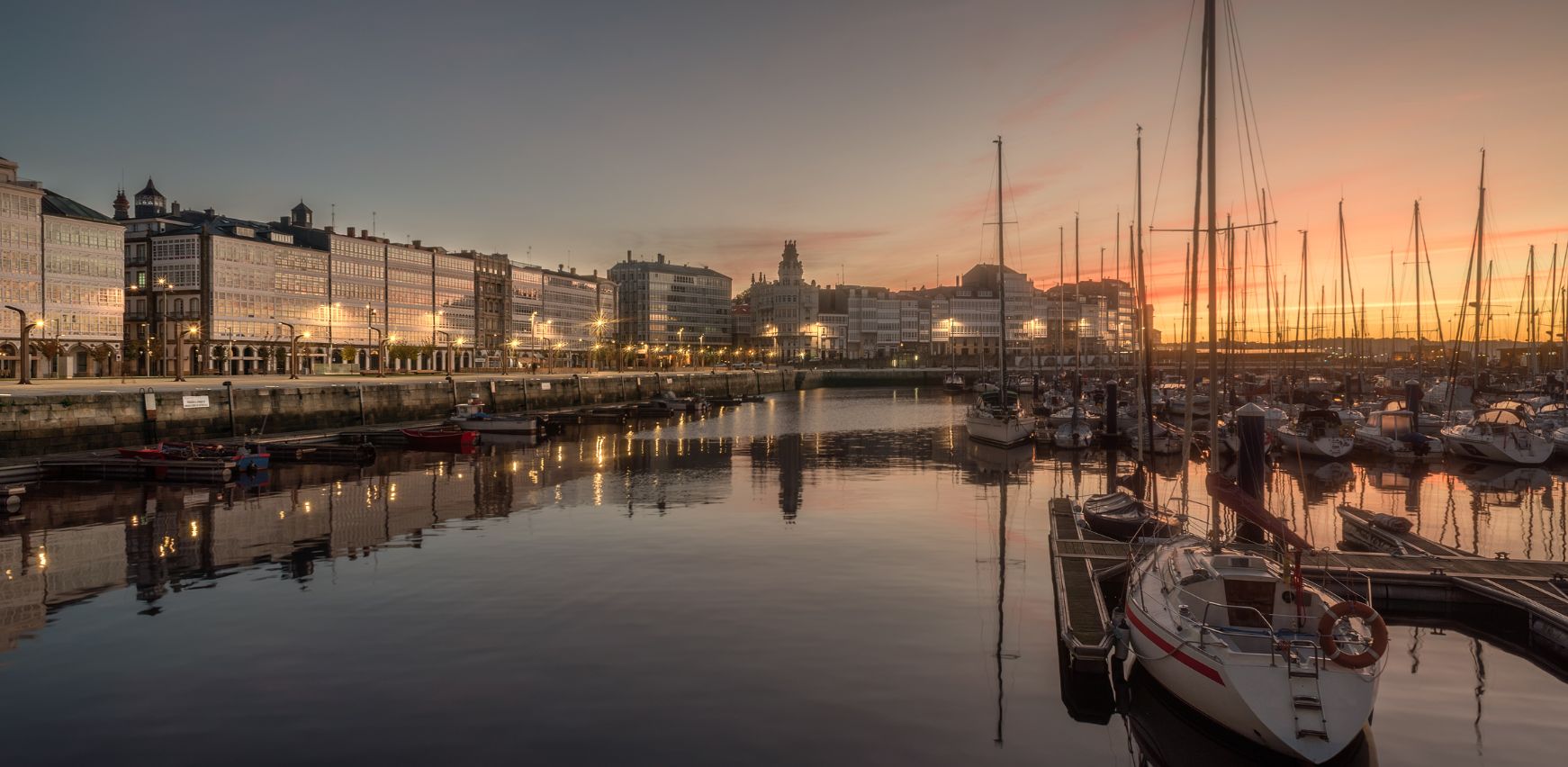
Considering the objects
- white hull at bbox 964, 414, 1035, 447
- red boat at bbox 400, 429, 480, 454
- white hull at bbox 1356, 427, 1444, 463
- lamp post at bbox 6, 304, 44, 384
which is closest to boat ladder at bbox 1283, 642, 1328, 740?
white hull at bbox 1356, 427, 1444, 463

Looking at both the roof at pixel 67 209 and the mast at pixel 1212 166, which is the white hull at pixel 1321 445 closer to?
the mast at pixel 1212 166

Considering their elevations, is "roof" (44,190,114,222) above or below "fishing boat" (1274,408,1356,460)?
above

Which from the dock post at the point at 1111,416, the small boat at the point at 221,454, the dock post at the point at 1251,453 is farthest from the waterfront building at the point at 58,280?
the dock post at the point at 1251,453

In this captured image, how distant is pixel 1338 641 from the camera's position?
15219mm

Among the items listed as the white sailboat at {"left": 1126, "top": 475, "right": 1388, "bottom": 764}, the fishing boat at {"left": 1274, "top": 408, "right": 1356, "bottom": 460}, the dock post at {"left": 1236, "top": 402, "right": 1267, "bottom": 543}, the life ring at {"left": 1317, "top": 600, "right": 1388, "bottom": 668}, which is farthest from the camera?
the fishing boat at {"left": 1274, "top": 408, "right": 1356, "bottom": 460}

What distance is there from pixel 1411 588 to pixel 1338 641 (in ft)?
35.7

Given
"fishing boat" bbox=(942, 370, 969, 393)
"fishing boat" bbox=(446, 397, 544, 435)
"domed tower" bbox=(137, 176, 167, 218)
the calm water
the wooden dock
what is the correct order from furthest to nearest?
"fishing boat" bbox=(942, 370, 969, 393) < "domed tower" bbox=(137, 176, 167, 218) < "fishing boat" bbox=(446, 397, 544, 435) < the wooden dock < the calm water

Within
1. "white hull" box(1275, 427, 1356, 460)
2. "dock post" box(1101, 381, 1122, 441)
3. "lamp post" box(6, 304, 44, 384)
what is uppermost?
"lamp post" box(6, 304, 44, 384)

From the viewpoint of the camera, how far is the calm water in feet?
52.9

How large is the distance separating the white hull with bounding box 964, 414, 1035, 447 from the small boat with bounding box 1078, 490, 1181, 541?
→ 3287cm

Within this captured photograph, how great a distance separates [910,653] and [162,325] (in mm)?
121123

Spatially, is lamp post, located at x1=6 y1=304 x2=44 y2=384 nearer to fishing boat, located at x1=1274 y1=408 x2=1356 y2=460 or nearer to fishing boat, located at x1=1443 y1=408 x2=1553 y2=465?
fishing boat, located at x1=1274 y1=408 x2=1356 y2=460

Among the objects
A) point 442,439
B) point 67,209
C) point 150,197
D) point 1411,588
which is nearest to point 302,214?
point 150,197

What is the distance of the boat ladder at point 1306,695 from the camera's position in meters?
14.0
